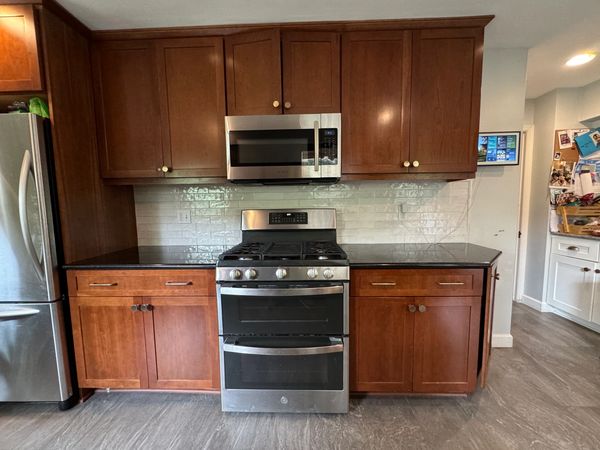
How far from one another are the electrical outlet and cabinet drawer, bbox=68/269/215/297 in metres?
0.71

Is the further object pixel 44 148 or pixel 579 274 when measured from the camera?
pixel 579 274

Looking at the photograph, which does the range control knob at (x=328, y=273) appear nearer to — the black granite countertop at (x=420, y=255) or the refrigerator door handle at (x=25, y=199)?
the black granite countertop at (x=420, y=255)

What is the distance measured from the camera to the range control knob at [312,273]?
152cm

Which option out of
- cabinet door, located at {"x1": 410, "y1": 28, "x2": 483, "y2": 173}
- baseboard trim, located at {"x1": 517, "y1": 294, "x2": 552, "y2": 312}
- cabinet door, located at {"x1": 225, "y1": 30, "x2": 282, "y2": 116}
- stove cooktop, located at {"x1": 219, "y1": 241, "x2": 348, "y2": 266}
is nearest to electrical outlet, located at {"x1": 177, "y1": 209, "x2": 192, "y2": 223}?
stove cooktop, located at {"x1": 219, "y1": 241, "x2": 348, "y2": 266}

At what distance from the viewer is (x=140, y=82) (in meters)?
1.87

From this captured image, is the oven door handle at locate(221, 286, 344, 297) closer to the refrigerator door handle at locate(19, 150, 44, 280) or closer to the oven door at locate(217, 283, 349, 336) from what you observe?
the oven door at locate(217, 283, 349, 336)

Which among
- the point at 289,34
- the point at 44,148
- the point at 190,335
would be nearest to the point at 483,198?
the point at 289,34

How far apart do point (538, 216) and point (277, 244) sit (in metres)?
3.07

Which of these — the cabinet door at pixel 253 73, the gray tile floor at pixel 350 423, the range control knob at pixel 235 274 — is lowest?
the gray tile floor at pixel 350 423

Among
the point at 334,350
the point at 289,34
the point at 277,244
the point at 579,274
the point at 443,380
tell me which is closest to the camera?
the point at 334,350

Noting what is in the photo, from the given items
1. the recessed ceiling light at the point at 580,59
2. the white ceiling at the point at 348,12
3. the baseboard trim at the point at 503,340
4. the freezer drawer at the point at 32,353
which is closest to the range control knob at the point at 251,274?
the freezer drawer at the point at 32,353

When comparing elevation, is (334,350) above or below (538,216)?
below

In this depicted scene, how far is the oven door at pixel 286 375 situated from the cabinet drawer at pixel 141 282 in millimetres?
368

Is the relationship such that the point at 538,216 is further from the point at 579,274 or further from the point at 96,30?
the point at 96,30
